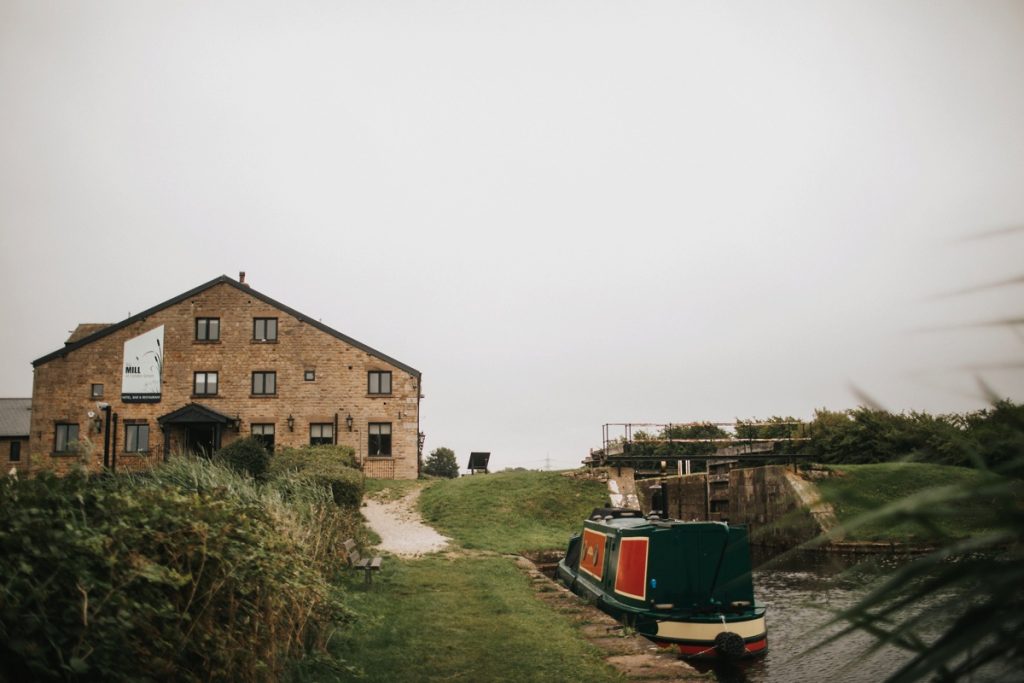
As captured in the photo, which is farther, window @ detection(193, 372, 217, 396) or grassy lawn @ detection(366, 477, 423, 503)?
window @ detection(193, 372, 217, 396)

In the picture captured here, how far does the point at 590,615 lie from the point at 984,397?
27.5 feet

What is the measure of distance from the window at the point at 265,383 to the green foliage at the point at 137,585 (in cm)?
2849

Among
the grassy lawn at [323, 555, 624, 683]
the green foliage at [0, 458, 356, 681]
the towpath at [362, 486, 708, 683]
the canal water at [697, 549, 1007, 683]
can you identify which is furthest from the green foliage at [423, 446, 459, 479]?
the green foliage at [0, 458, 356, 681]

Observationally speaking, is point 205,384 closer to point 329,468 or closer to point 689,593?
point 329,468

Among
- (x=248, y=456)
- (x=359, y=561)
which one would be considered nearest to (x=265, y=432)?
(x=248, y=456)

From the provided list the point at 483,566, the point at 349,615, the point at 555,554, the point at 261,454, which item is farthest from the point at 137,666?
the point at 261,454

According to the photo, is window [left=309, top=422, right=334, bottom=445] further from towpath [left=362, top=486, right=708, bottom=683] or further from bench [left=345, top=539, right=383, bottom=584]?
bench [left=345, top=539, right=383, bottom=584]

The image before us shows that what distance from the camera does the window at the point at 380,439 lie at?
3253 centimetres

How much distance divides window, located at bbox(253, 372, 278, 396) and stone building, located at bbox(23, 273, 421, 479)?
4cm

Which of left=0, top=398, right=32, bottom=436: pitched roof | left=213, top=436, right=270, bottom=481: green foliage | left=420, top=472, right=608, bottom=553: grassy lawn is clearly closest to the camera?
left=420, top=472, right=608, bottom=553: grassy lawn

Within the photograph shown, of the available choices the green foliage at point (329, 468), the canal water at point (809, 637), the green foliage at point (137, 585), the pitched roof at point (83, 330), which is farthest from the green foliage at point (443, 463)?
the green foliage at point (137, 585)

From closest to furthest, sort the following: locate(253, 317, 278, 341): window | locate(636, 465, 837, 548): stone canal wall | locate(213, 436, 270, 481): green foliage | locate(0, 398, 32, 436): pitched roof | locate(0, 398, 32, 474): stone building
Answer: locate(636, 465, 837, 548): stone canal wall, locate(213, 436, 270, 481): green foliage, locate(253, 317, 278, 341): window, locate(0, 398, 32, 474): stone building, locate(0, 398, 32, 436): pitched roof

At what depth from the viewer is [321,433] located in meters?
32.5

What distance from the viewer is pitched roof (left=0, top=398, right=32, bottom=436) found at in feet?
144
